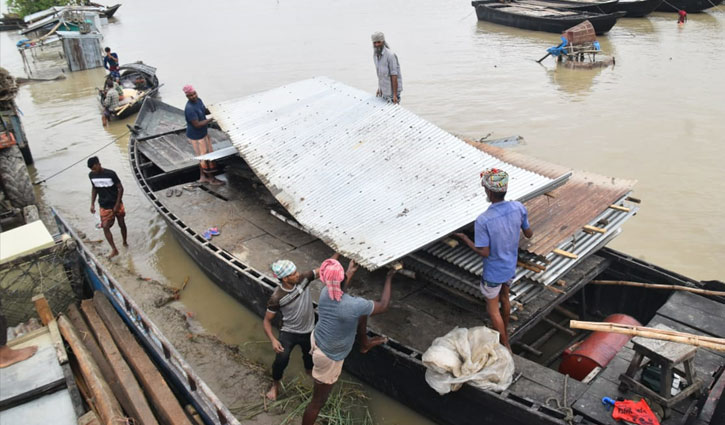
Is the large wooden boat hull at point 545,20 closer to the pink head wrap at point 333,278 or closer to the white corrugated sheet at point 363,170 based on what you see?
the white corrugated sheet at point 363,170

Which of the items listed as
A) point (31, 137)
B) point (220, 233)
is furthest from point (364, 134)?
point (31, 137)

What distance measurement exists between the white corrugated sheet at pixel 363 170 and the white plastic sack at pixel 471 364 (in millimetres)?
1030

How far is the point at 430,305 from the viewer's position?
237 inches

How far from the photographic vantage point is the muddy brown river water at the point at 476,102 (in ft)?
30.0

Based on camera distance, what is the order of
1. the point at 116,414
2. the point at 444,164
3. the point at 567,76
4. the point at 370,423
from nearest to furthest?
the point at 116,414
the point at 370,423
the point at 444,164
the point at 567,76

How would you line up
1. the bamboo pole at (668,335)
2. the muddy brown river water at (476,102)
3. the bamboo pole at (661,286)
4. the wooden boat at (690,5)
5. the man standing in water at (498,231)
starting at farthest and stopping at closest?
the wooden boat at (690,5) → the muddy brown river water at (476,102) → the bamboo pole at (661,286) → the man standing in water at (498,231) → the bamboo pole at (668,335)

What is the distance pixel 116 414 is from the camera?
4172 millimetres

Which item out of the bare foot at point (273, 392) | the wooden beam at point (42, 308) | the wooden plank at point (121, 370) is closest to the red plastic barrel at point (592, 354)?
the bare foot at point (273, 392)

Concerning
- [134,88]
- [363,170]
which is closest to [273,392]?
[363,170]

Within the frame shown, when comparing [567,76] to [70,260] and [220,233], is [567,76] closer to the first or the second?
[220,233]

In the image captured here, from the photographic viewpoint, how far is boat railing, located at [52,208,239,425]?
13.5ft

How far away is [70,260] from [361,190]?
3597mm

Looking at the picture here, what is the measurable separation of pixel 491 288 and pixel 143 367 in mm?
3581

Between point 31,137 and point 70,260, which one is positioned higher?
point 70,260
